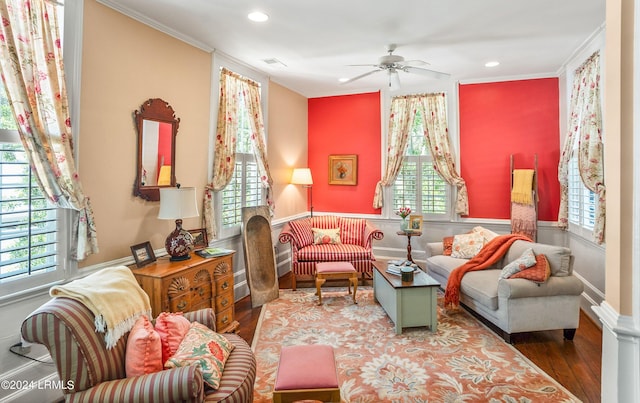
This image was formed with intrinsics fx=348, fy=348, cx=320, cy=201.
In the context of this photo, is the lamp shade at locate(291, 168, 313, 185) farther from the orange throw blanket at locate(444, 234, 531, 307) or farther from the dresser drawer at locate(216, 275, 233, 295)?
the orange throw blanket at locate(444, 234, 531, 307)

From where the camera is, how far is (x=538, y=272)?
3.49m

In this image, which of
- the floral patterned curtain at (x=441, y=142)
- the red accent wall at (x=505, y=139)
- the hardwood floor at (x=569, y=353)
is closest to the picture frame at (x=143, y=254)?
the hardwood floor at (x=569, y=353)

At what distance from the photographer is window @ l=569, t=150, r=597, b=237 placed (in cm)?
434

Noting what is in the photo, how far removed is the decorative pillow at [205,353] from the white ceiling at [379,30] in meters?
2.79

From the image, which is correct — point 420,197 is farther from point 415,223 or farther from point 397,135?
point 397,135

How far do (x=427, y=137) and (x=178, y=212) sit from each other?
14.3 ft

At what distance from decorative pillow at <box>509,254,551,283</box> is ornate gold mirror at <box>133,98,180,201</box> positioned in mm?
3775

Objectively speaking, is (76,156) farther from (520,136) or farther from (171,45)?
(520,136)

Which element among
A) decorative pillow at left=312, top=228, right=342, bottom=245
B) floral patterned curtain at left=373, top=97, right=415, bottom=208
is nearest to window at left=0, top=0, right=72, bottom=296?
decorative pillow at left=312, top=228, right=342, bottom=245

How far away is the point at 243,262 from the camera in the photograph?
5016 mm

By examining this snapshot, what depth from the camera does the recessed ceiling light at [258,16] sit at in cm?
333

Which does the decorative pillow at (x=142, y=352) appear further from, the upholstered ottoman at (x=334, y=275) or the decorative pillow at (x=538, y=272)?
the decorative pillow at (x=538, y=272)

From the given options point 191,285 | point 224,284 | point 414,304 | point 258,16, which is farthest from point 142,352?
point 258,16

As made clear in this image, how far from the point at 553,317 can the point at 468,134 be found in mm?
3290
